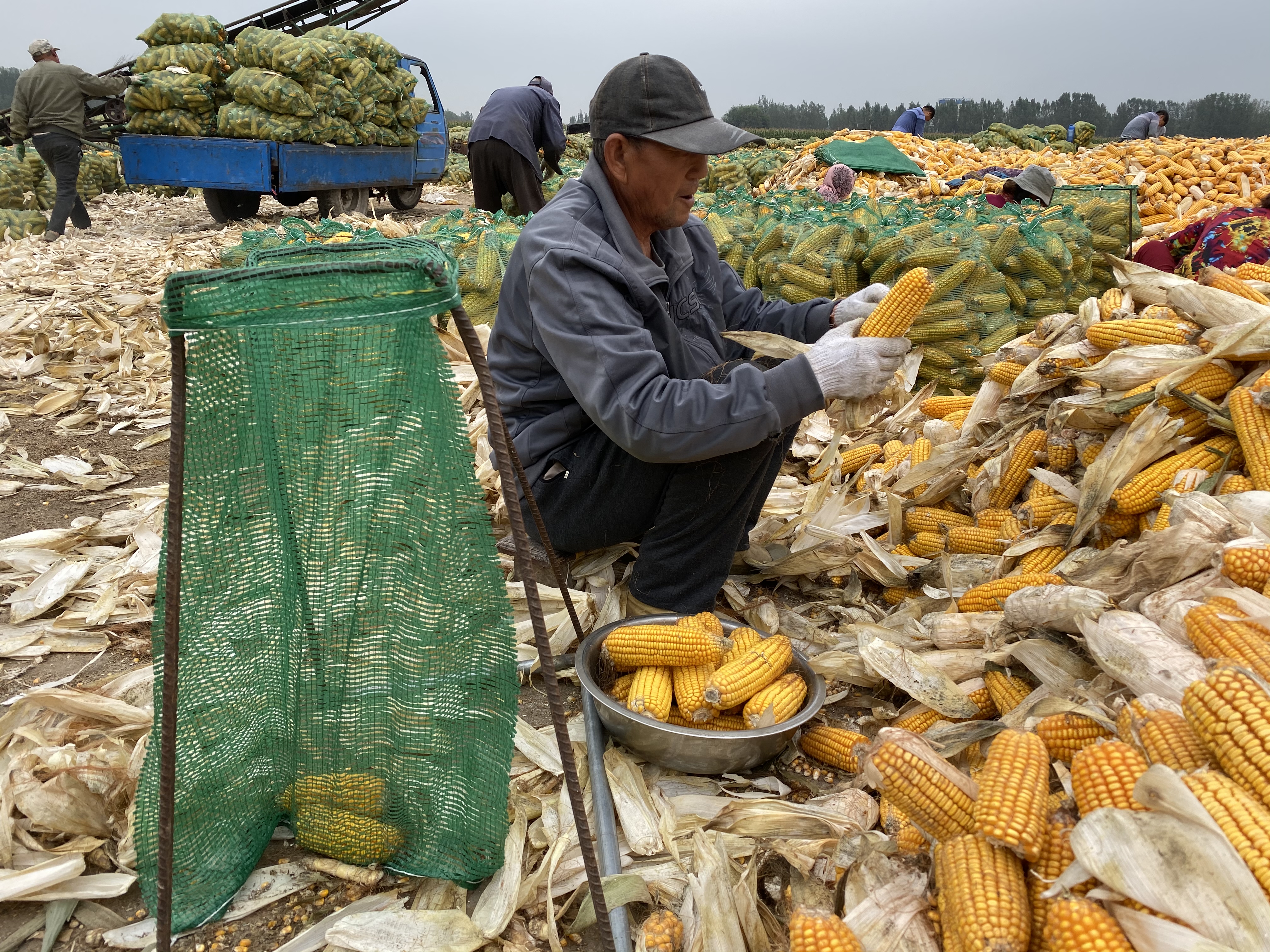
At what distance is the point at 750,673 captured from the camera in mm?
2490

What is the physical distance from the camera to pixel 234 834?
81.9 inches

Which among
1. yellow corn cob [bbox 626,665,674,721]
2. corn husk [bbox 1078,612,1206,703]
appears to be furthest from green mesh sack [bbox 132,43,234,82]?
corn husk [bbox 1078,612,1206,703]

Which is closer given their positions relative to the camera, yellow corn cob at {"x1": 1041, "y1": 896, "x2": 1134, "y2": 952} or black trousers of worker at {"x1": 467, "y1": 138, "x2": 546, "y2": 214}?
yellow corn cob at {"x1": 1041, "y1": 896, "x2": 1134, "y2": 952}

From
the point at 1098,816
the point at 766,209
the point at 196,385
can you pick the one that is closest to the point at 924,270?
the point at 1098,816

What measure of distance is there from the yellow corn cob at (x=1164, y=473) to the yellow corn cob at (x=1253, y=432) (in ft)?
0.19

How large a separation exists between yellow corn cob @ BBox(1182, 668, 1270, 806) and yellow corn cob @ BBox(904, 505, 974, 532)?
6.61 feet

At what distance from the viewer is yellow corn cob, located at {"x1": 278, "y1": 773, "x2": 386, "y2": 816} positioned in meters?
2.12

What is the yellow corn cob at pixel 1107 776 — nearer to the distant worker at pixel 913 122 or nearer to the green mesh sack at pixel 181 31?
the green mesh sack at pixel 181 31

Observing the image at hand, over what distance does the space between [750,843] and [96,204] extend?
1830 centimetres

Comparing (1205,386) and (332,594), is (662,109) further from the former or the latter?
(1205,386)

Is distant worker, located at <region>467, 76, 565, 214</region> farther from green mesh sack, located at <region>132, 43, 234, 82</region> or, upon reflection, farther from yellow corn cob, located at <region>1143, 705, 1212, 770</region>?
yellow corn cob, located at <region>1143, 705, 1212, 770</region>

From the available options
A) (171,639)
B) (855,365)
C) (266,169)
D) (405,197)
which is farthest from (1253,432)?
(405,197)

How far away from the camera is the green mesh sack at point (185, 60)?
12.2 metres

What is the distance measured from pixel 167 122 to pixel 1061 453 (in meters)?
13.3
